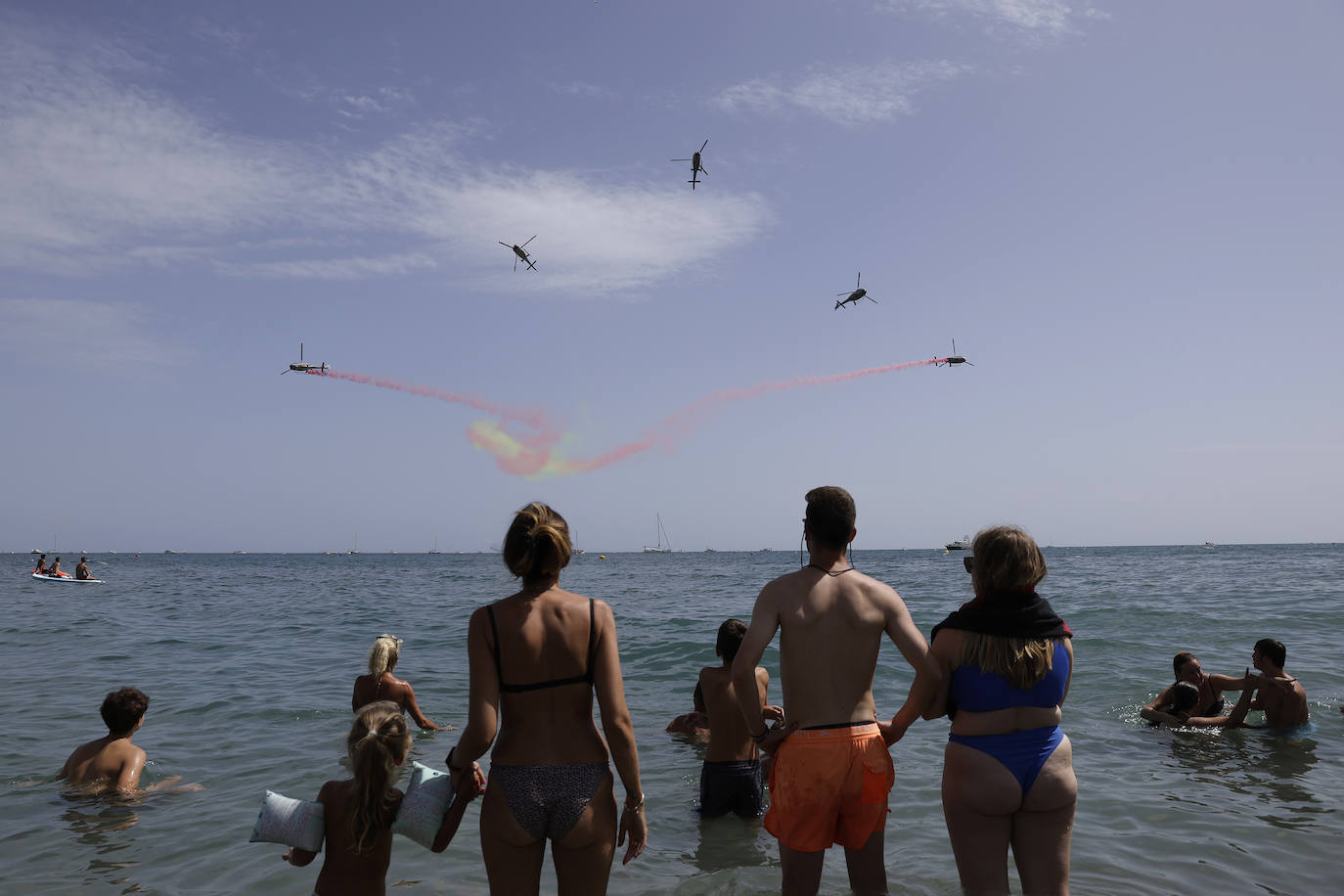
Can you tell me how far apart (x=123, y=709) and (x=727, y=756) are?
208 inches

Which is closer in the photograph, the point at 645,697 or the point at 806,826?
the point at 806,826

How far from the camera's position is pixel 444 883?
5.41 meters

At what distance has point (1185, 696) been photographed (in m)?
9.39

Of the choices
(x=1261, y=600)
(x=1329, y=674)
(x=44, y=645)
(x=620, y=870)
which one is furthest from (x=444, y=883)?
(x=1261, y=600)

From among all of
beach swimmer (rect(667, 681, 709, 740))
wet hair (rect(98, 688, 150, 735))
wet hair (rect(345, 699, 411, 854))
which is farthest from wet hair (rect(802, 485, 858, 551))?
wet hair (rect(98, 688, 150, 735))

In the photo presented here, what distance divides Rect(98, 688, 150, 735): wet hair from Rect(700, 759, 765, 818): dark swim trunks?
493 centimetres

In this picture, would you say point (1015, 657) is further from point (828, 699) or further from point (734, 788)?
point (734, 788)

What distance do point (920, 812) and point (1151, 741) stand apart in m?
3.96

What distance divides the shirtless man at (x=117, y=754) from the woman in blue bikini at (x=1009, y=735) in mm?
6926

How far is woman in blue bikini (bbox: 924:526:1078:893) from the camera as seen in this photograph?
11.2ft

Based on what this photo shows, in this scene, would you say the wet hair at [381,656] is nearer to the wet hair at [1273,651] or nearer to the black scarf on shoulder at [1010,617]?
the black scarf on shoulder at [1010,617]

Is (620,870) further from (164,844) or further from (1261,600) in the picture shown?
(1261,600)

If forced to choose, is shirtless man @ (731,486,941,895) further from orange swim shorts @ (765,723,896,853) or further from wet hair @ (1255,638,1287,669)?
wet hair @ (1255,638,1287,669)

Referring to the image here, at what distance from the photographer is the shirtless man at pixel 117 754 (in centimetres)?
704
